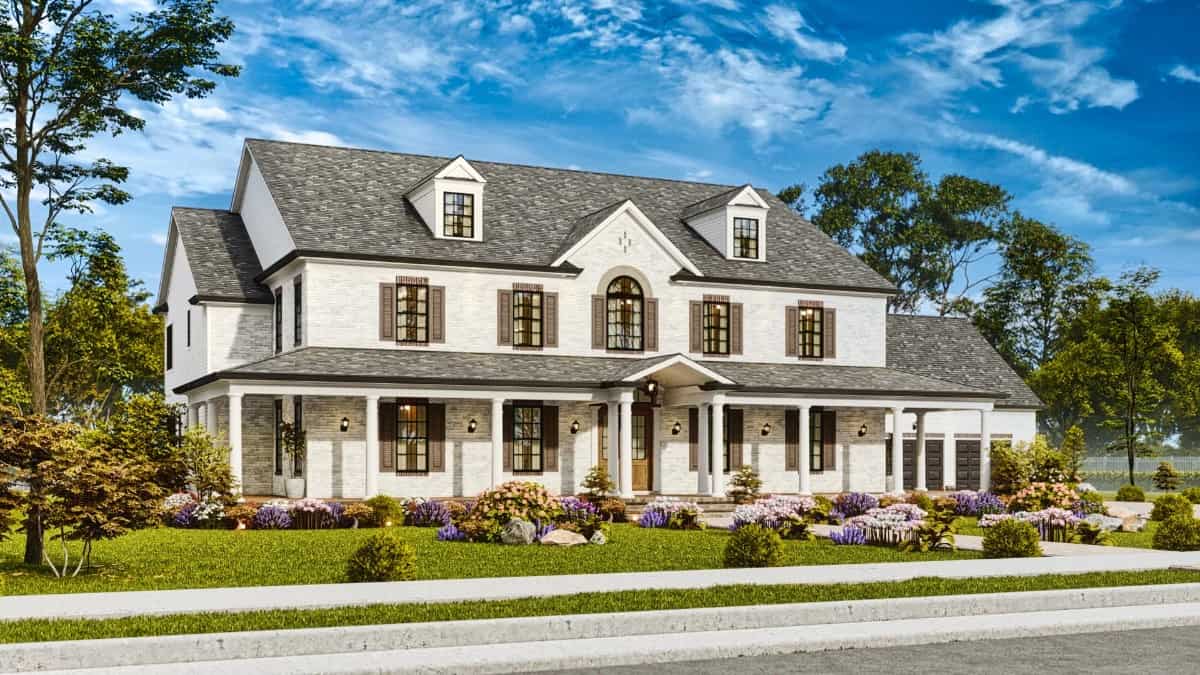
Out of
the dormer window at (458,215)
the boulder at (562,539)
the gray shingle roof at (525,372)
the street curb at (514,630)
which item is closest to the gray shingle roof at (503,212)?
the dormer window at (458,215)

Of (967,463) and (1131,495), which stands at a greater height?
(967,463)

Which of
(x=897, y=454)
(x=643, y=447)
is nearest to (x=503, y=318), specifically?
(x=643, y=447)

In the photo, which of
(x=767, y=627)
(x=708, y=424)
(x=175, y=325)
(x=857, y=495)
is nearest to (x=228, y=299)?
(x=175, y=325)

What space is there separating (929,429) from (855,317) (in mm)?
6688

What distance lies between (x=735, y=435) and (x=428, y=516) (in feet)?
40.2

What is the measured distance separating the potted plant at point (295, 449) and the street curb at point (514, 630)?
20.8 m

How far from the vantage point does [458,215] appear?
116 feet

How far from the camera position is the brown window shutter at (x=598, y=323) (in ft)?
118

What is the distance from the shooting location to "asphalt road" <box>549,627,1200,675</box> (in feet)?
35.2

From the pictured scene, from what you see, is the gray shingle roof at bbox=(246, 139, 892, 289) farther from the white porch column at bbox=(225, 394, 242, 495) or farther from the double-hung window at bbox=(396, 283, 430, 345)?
the white porch column at bbox=(225, 394, 242, 495)

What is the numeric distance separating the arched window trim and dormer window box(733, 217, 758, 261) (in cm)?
409

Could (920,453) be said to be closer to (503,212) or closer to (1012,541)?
(503,212)

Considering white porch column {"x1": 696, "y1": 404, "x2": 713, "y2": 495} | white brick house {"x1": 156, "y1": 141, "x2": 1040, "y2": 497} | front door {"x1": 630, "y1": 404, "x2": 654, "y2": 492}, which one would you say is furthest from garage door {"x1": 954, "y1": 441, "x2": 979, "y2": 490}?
front door {"x1": 630, "y1": 404, "x2": 654, "y2": 492}

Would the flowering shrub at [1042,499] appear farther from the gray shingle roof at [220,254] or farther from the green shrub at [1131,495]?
the gray shingle roof at [220,254]
